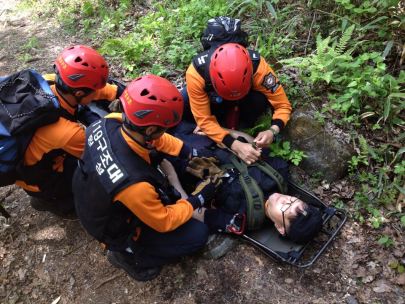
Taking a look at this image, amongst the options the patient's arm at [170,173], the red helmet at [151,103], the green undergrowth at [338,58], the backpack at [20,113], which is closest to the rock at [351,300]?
the green undergrowth at [338,58]

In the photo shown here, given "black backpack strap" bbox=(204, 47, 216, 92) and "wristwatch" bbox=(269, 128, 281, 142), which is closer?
"black backpack strap" bbox=(204, 47, 216, 92)

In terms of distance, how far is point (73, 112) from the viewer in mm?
3891

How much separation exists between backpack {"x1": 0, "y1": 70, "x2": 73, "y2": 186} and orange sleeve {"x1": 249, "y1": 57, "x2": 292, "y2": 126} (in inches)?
101

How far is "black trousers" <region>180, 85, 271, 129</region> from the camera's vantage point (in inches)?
172

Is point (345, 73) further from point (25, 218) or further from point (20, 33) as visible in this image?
point (20, 33)

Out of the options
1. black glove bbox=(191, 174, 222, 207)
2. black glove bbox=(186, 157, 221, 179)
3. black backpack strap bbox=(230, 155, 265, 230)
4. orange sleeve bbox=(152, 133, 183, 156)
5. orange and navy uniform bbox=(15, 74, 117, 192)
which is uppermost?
orange and navy uniform bbox=(15, 74, 117, 192)

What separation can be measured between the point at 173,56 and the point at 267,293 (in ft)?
15.0

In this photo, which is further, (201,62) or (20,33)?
(20,33)

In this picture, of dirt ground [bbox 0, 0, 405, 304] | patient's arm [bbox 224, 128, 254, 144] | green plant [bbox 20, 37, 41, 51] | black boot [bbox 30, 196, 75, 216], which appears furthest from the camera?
green plant [bbox 20, 37, 41, 51]

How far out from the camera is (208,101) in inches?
166

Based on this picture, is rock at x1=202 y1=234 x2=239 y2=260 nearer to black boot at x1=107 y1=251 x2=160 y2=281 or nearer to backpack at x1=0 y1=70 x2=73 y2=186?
black boot at x1=107 y1=251 x2=160 y2=281

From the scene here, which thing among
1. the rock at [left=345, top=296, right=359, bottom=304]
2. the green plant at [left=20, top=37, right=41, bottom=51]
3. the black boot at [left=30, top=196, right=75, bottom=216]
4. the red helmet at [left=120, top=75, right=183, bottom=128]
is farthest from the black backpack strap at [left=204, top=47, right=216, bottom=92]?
the green plant at [left=20, top=37, right=41, bottom=51]

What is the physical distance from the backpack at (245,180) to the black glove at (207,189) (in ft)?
0.88

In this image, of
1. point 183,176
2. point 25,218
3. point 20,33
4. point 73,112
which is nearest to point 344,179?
point 183,176
